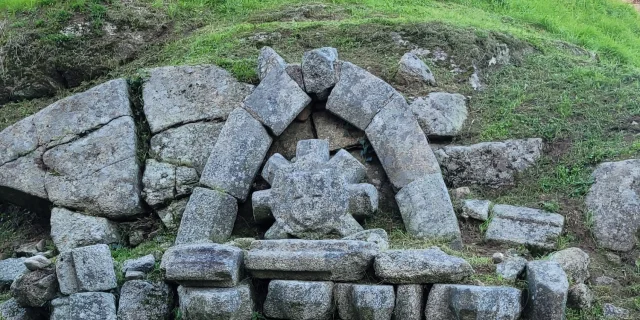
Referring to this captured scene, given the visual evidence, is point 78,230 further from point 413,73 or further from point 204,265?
point 413,73

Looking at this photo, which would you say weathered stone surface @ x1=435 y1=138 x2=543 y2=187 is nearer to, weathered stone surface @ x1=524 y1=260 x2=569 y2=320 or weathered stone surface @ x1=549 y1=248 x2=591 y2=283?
weathered stone surface @ x1=549 y1=248 x2=591 y2=283

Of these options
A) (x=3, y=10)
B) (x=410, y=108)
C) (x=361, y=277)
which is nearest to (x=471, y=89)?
(x=410, y=108)

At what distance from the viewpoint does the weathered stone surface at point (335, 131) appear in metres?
7.65

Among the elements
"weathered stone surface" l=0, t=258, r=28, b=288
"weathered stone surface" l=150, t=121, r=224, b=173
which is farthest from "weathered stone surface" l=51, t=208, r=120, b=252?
"weathered stone surface" l=150, t=121, r=224, b=173

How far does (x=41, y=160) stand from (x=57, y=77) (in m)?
1.76

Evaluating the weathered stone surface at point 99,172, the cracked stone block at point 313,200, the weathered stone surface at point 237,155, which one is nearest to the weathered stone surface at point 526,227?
the cracked stone block at point 313,200

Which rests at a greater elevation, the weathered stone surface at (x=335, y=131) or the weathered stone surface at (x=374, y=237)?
the weathered stone surface at (x=374, y=237)

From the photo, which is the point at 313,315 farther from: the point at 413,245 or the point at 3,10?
the point at 3,10

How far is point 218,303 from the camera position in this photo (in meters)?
5.75

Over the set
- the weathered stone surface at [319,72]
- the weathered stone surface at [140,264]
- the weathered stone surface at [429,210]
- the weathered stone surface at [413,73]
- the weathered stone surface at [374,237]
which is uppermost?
the weathered stone surface at [319,72]

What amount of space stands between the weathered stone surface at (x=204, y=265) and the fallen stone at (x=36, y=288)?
0.96 meters

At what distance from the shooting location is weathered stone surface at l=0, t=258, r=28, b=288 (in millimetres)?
7109

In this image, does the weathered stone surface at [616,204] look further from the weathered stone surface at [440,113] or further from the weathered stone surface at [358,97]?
the weathered stone surface at [358,97]

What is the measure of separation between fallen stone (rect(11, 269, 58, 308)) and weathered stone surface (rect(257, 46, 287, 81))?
2952 millimetres
